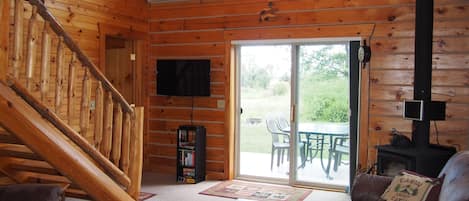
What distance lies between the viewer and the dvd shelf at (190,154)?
5.99 m

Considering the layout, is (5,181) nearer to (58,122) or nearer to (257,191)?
(58,122)

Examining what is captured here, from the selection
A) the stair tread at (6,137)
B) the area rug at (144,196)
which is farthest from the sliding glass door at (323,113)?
the stair tread at (6,137)

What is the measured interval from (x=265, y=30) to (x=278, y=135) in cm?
144

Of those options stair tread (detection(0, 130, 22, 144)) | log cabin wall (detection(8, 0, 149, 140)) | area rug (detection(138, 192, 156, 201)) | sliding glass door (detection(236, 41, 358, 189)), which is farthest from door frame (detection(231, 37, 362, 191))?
stair tread (detection(0, 130, 22, 144))

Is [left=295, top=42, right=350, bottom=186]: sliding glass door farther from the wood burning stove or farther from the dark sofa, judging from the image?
the dark sofa

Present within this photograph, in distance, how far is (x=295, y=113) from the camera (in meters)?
5.81

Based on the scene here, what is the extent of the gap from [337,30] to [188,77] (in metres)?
2.12

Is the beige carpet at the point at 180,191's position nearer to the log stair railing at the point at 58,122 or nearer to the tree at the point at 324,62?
the log stair railing at the point at 58,122

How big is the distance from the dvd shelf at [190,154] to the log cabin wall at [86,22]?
123cm

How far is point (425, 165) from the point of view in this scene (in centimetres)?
410

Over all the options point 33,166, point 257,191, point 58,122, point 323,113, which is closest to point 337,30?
point 323,113

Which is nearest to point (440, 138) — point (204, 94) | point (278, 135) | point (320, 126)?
point (320, 126)

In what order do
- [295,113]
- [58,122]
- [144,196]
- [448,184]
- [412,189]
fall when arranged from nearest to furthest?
[448,184], [412,189], [58,122], [144,196], [295,113]

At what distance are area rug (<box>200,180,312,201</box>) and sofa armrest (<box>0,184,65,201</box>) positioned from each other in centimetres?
232
